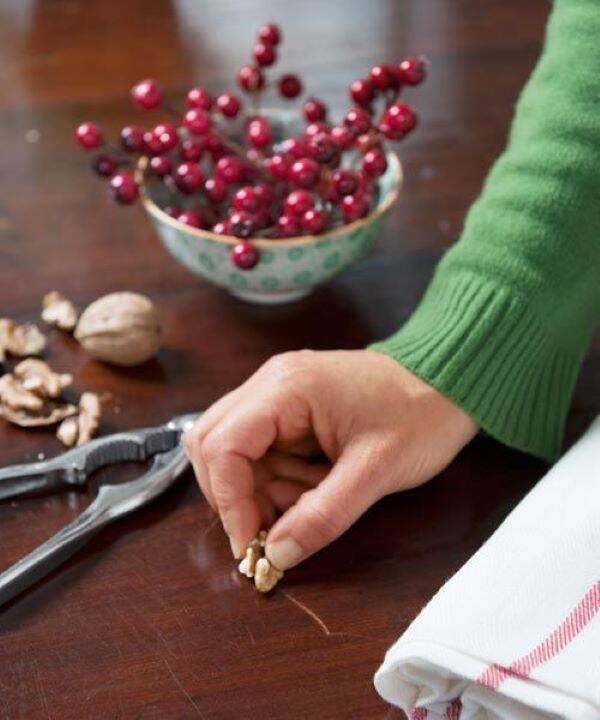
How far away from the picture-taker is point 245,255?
71 cm

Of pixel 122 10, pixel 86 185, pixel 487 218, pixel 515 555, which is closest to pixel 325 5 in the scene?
pixel 122 10

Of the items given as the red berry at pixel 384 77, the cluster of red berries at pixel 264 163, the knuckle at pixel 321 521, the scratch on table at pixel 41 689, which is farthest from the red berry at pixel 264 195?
the scratch on table at pixel 41 689

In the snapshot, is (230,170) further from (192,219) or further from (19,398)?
(19,398)

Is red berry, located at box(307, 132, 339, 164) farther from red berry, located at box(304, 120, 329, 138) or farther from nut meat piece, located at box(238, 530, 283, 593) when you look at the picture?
nut meat piece, located at box(238, 530, 283, 593)

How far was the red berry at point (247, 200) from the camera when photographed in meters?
0.71

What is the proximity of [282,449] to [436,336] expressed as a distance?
0.11 metres

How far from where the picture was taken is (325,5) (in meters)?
1.19

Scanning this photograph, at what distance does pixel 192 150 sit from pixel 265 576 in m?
0.32

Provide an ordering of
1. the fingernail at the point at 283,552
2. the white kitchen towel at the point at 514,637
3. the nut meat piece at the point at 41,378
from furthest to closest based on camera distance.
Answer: the nut meat piece at the point at 41,378
the fingernail at the point at 283,552
the white kitchen towel at the point at 514,637

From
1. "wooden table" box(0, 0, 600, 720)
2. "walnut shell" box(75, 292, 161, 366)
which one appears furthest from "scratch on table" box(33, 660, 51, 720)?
"walnut shell" box(75, 292, 161, 366)

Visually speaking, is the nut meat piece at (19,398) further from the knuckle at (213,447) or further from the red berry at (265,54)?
the red berry at (265,54)

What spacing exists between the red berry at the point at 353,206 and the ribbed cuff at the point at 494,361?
94 millimetres

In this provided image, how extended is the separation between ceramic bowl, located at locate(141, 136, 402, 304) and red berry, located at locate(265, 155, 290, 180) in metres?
0.04

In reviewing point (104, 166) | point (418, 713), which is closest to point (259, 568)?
point (418, 713)
